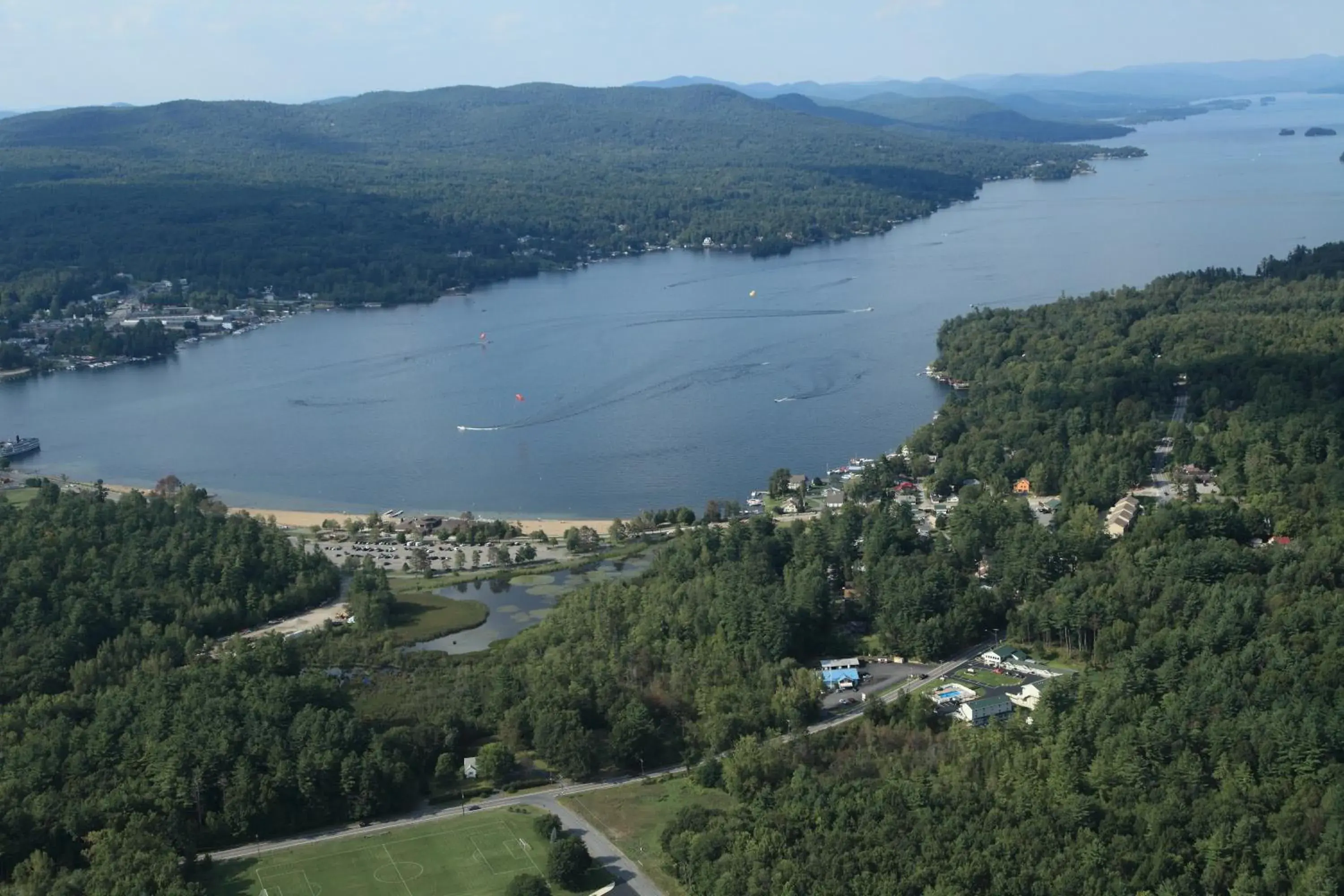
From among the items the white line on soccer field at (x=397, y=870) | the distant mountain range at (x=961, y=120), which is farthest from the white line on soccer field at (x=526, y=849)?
the distant mountain range at (x=961, y=120)

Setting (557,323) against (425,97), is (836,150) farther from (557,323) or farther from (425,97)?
(557,323)

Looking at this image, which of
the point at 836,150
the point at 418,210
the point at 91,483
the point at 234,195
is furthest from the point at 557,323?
the point at 836,150

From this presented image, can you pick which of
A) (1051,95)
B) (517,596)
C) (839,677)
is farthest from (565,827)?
(1051,95)

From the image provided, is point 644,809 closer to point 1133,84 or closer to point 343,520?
point 343,520

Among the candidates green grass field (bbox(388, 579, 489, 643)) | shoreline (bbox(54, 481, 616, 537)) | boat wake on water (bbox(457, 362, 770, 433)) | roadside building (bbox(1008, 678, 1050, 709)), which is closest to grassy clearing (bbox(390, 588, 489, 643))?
green grass field (bbox(388, 579, 489, 643))

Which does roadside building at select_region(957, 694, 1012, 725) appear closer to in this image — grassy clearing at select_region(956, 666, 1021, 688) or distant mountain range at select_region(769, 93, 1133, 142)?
grassy clearing at select_region(956, 666, 1021, 688)
